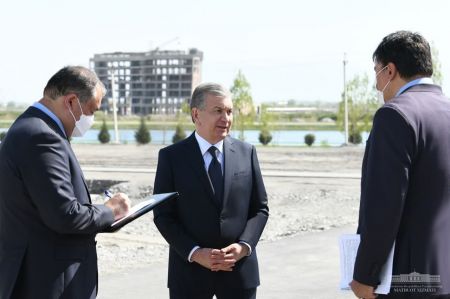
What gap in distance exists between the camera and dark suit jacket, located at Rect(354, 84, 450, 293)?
3193mm

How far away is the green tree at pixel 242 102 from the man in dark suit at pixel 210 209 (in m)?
42.3

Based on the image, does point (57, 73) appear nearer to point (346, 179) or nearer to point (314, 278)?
point (314, 278)

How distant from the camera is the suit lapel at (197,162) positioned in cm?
433

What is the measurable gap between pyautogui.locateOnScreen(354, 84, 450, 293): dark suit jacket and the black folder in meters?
1.15

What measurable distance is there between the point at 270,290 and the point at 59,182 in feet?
14.6

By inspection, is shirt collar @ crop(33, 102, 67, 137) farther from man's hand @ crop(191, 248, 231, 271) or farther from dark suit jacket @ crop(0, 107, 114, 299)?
man's hand @ crop(191, 248, 231, 271)

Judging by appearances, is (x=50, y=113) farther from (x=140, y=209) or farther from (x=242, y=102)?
(x=242, y=102)

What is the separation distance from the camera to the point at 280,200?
54.9 feet

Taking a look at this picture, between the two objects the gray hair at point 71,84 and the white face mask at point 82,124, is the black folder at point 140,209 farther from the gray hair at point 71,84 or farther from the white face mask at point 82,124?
the gray hair at point 71,84

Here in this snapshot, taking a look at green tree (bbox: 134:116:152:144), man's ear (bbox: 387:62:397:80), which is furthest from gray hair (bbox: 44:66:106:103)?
green tree (bbox: 134:116:152:144)

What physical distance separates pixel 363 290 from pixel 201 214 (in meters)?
1.27

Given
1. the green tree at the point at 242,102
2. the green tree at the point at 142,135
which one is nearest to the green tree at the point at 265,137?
the green tree at the point at 242,102

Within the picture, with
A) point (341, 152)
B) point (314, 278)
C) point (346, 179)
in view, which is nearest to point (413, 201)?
point (314, 278)

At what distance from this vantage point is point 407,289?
3.31 metres
